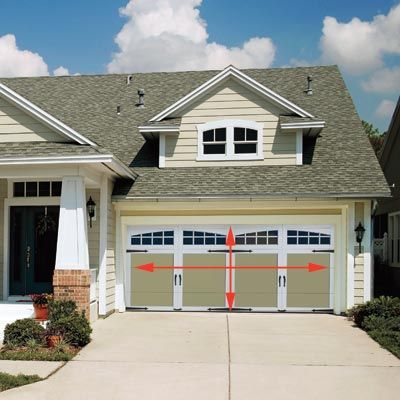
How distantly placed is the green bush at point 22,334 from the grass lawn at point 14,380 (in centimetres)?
186

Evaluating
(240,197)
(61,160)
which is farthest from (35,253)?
(240,197)

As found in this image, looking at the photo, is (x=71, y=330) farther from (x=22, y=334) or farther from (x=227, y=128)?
(x=227, y=128)

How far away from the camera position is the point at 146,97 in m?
18.0

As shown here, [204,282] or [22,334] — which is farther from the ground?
[204,282]

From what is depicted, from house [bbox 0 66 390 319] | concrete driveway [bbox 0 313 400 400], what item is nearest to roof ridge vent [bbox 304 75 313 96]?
house [bbox 0 66 390 319]

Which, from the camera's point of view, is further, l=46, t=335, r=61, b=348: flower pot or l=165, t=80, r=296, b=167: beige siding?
l=165, t=80, r=296, b=167: beige siding

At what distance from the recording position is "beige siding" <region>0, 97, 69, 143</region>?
12.2 metres

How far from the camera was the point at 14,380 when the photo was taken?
7293 mm

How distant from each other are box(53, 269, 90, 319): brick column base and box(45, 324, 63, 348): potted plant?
146 cm

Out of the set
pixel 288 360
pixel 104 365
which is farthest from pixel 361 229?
pixel 104 365

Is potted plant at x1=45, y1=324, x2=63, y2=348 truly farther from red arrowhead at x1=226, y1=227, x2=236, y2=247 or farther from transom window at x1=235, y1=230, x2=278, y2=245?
transom window at x1=235, y1=230, x2=278, y2=245

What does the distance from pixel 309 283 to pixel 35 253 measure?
7026 millimetres

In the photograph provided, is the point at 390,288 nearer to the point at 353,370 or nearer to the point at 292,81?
the point at 292,81

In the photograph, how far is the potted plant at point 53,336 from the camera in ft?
30.9
